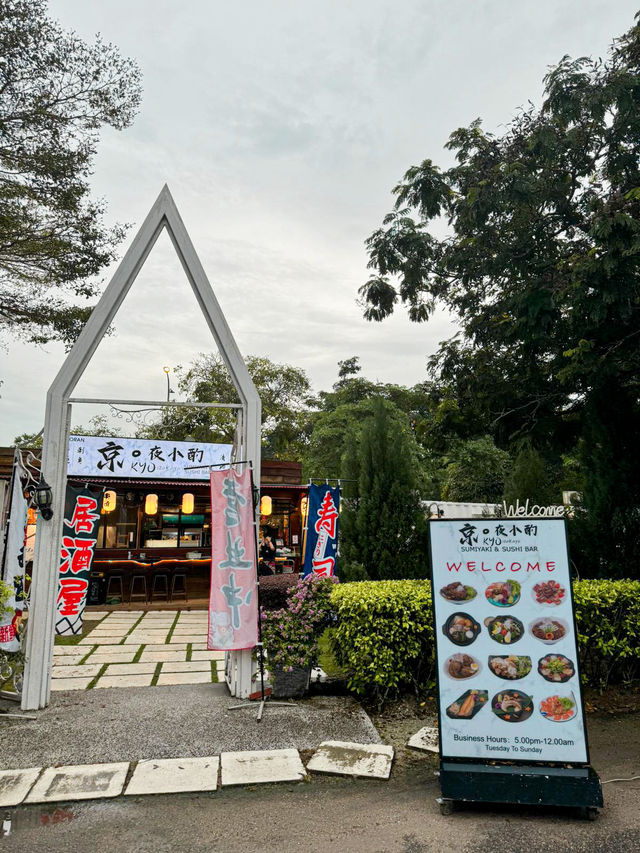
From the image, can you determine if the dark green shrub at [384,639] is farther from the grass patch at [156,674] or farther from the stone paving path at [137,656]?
the grass patch at [156,674]

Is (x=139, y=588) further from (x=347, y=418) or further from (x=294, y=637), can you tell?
(x=347, y=418)

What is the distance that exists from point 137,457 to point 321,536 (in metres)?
6.07

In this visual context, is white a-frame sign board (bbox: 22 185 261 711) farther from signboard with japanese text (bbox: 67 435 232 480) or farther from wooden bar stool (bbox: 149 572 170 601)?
wooden bar stool (bbox: 149 572 170 601)

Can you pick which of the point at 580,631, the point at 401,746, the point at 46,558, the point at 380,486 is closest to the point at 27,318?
the point at 46,558

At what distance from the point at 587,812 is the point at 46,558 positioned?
5501mm

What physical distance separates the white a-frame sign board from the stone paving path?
3.62 ft

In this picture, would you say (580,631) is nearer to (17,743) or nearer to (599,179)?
(17,743)

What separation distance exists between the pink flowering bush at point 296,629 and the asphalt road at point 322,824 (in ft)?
5.59

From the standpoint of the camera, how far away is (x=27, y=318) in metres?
11.0

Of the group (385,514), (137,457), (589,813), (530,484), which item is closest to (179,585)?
(137,457)

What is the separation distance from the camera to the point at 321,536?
9352 millimetres

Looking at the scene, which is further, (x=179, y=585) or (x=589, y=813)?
(x=179, y=585)

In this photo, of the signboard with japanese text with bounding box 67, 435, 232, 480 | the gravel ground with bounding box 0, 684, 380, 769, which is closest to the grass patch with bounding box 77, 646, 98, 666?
the gravel ground with bounding box 0, 684, 380, 769

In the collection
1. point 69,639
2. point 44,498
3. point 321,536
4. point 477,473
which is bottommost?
point 69,639
